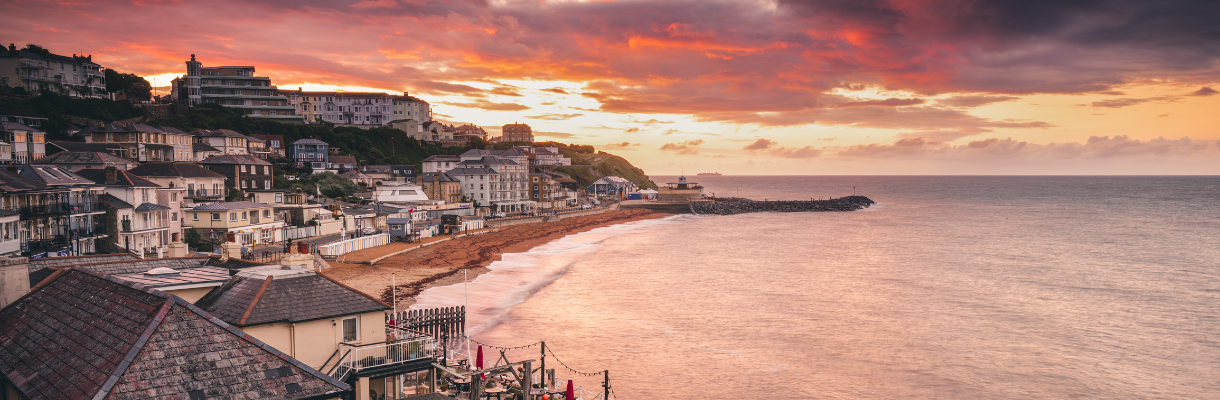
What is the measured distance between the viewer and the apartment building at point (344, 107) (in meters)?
135

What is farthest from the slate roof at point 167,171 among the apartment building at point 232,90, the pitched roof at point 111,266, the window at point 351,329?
the apartment building at point 232,90

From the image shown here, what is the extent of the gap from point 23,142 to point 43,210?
35.4 metres

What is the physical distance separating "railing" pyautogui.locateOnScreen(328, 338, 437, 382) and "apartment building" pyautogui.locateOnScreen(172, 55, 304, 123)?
11201 centimetres

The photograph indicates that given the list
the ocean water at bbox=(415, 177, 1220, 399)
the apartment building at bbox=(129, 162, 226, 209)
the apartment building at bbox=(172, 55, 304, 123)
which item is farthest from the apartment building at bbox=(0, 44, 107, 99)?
the ocean water at bbox=(415, 177, 1220, 399)

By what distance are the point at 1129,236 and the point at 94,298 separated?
104 metres

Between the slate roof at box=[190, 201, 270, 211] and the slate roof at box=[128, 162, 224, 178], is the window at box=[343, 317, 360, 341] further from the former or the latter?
the slate roof at box=[128, 162, 224, 178]

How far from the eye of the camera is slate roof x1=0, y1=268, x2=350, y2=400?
10.8 m

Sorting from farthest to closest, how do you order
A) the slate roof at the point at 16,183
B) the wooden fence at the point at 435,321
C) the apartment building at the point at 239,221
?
1. the apartment building at the point at 239,221
2. the slate roof at the point at 16,183
3. the wooden fence at the point at 435,321

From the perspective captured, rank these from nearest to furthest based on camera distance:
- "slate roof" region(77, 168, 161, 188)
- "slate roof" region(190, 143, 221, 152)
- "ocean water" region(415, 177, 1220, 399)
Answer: "ocean water" region(415, 177, 1220, 399)
"slate roof" region(77, 168, 161, 188)
"slate roof" region(190, 143, 221, 152)

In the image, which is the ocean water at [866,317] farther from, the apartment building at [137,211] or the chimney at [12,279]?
the apartment building at [137,211]

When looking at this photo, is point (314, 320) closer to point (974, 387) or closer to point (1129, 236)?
point (974, 387)

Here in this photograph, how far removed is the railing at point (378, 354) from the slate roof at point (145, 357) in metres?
4.98

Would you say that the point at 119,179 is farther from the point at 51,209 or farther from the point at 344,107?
the point at 344,107

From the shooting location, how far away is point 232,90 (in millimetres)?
112562
